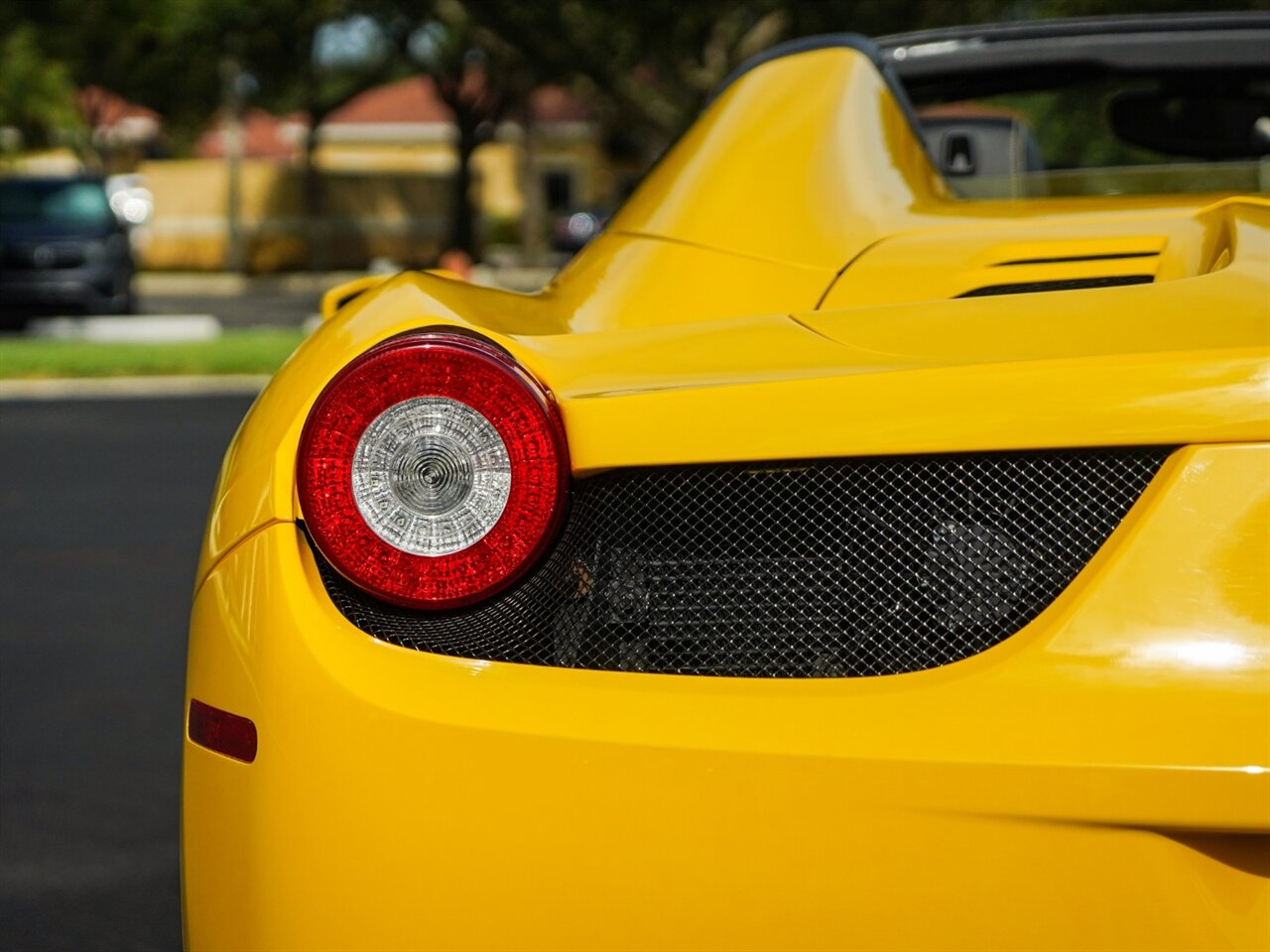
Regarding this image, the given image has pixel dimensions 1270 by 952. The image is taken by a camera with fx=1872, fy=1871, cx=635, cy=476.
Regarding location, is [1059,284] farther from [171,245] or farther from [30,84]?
[171,245]

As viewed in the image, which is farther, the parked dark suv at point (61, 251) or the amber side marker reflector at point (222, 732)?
the parked dark suv at point (61, 251)

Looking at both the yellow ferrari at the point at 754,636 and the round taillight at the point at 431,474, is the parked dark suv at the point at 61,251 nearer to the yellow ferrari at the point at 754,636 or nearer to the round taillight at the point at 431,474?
the yellow ferrari at the point at 754,636

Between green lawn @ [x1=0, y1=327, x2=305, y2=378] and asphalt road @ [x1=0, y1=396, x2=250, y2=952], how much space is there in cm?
487

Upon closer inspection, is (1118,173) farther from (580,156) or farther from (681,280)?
(580,156)

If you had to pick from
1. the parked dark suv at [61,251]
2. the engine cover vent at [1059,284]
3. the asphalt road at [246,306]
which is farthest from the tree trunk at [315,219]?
the engine cover vent at [1059,284]

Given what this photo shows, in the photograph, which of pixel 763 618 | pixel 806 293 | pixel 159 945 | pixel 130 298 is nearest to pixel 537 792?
pixel 763 618

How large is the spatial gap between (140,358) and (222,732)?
15.4 meters

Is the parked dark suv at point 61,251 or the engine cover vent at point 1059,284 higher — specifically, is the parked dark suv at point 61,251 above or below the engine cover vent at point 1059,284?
below

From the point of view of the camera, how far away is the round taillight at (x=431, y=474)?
5.63 ft

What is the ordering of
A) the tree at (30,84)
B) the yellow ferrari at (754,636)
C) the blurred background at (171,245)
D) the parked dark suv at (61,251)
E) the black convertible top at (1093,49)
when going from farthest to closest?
the tree at (30,84) < the parked dark suv at (61,251) < the blurred background at (171,245) < the black convertible top at (1093,49) < the yellow ferrari at (754,636)

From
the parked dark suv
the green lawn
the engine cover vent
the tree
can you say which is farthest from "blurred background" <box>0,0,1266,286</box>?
the engine cover vent

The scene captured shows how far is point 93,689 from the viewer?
5.25 meters

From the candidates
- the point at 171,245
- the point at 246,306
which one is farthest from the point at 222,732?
the point at 171,245

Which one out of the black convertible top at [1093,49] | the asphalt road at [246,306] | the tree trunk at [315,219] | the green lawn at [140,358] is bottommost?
the tree trunk at [315,219]
